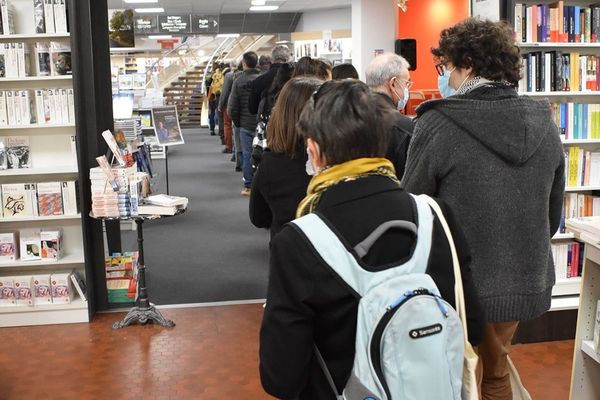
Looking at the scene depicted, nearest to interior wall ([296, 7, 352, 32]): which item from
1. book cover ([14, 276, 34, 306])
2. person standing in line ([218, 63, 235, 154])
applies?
person standing in line ([218, 63, 235, 154])

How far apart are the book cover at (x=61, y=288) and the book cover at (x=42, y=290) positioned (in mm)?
33

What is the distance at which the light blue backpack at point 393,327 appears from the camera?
5.08 ft

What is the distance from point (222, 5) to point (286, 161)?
15.5 meters

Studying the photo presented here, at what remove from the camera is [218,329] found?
15.8ft

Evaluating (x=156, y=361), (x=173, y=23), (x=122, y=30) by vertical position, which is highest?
(x=173, y=23)

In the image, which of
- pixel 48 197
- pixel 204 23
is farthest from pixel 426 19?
pixel 48 197

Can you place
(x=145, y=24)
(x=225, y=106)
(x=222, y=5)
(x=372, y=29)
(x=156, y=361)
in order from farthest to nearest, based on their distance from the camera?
(x=145, y=24), (x=222, y=5), (x=225, y=106), (x=372, y=29), (x=156, y=361)

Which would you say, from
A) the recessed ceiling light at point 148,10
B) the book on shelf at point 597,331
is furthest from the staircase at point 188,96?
the book on shelf at point 597,331

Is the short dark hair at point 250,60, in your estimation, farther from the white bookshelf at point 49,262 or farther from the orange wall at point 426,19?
the orange wall at point 426,19

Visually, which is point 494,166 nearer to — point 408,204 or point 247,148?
point 408,204

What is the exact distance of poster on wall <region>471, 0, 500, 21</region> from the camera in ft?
14.3

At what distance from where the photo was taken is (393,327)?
1540 mm

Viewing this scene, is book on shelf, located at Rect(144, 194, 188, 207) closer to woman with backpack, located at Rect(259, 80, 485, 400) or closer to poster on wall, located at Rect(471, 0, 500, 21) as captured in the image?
poster on wall, located at Rect(471, 0, 500, 21)

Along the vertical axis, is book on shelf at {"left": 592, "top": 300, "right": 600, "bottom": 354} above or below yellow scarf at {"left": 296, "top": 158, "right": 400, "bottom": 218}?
below
